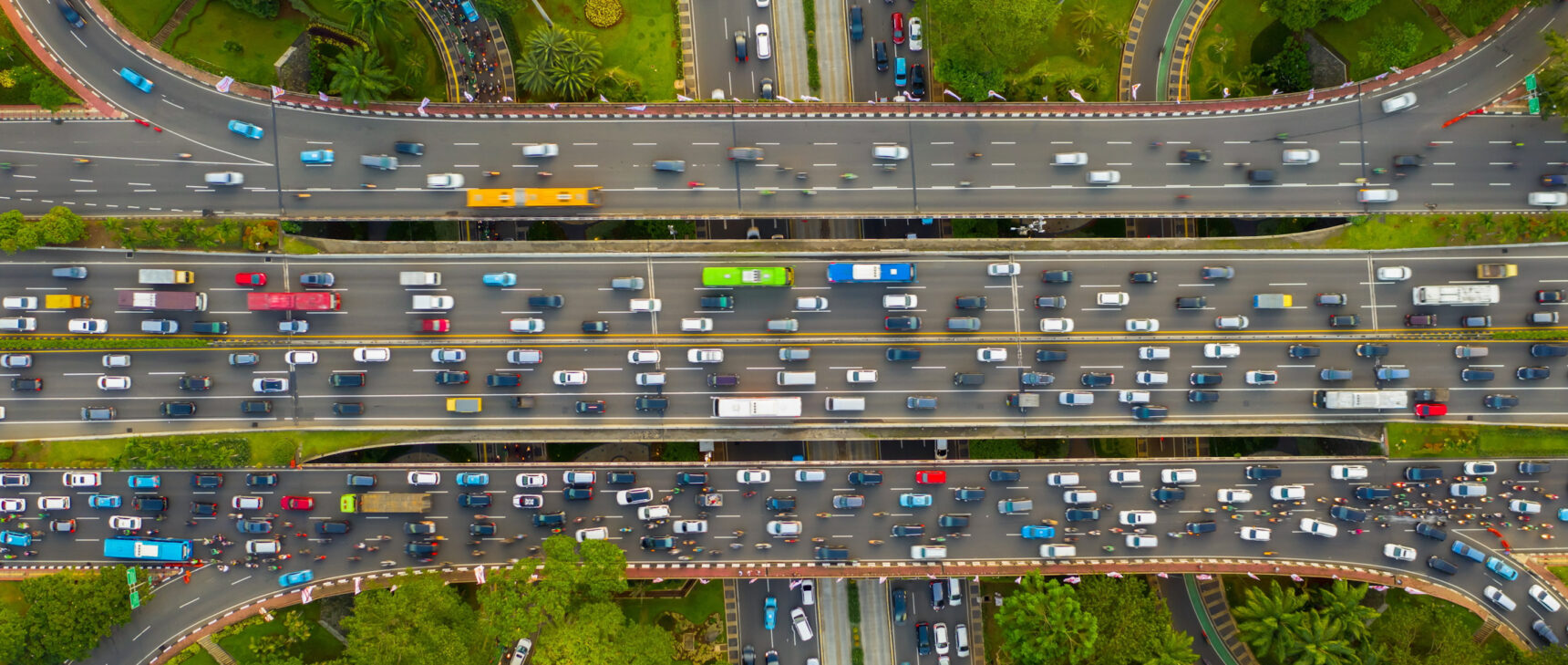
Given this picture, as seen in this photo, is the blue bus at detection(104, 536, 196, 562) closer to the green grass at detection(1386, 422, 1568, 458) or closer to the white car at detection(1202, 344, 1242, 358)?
the white car at detection(1202, 344, 1242, 358)

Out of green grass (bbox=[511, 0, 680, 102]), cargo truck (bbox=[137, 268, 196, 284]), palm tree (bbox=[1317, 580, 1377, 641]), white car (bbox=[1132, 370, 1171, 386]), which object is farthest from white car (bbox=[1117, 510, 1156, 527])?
cargo truck (bbox=[137, 268, 196, 284])

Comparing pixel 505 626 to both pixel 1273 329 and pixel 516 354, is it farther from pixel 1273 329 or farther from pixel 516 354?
pixel 1273 329

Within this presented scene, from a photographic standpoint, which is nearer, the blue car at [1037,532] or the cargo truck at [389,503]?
the cargo truck at [389,503]

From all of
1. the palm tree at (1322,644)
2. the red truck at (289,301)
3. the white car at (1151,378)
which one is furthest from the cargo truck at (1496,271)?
the red truck at (289,301)

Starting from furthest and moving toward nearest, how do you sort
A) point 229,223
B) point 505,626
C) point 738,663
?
1. point 738,663
2. point 229,223
3. point 505,626

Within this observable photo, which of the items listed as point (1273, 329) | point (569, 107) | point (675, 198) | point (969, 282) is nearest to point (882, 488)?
point (969, 282)

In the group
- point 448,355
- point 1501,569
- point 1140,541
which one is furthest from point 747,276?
point 1501,569

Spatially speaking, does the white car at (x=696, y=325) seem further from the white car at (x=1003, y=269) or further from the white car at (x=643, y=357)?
the white car at (x=1003, y=269)
